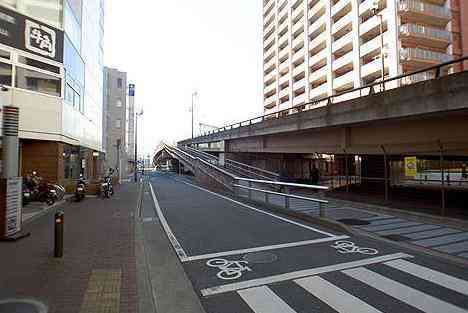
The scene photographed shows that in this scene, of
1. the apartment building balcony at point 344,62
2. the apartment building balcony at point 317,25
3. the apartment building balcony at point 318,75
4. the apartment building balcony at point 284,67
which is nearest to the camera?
the apartment building balcony at point 344,62

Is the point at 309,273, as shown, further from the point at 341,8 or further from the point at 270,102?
the point at 270,102

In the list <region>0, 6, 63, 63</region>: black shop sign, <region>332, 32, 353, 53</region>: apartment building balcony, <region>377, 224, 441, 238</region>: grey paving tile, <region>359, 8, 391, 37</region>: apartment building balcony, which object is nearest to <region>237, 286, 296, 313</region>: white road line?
<region>377, 224, 441, 238</region>: grey paving tile

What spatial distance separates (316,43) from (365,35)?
1374 centimetres

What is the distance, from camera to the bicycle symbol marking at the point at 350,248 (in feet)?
26.4

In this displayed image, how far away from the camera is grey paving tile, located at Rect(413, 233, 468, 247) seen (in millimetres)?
8697

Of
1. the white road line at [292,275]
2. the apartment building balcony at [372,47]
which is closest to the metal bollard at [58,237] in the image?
the white road line at [292,275]

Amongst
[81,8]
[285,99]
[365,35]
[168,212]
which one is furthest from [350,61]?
[168,212]

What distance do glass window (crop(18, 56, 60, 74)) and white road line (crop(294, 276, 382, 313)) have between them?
15.3 m

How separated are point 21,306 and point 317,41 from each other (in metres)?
60.6

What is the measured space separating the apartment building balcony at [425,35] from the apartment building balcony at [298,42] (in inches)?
982

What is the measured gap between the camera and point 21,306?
4828mm

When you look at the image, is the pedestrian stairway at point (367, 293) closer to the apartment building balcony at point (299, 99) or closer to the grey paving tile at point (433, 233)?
the grey paving tile at point (433, 233)

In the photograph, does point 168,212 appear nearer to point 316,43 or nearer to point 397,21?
point 397,21

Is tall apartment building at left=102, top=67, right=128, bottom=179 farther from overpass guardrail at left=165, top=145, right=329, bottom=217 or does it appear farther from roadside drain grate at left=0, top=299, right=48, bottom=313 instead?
roadside drain grate at left=0, top=299, right=48, bottom=313
